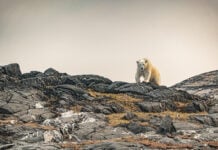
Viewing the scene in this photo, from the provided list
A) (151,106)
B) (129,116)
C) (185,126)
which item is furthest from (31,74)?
(185,126)

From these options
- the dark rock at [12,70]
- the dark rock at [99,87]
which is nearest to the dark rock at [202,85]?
the dark rock at [99,87]

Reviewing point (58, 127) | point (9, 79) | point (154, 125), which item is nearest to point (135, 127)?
point (154, 125)

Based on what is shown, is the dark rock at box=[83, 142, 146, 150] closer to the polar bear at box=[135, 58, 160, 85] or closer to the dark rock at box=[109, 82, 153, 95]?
the dark rock at box=[109, 82, 153, 95]

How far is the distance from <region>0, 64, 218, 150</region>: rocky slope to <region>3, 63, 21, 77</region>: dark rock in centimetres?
13

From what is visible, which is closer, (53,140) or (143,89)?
(53,140)

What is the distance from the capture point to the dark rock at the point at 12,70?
7243cm

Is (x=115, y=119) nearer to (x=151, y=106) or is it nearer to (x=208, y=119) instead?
(x=151, y=106)

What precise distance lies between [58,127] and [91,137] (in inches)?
172

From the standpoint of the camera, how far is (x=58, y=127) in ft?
173

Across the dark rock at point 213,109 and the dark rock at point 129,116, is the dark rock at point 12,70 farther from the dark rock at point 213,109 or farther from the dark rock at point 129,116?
the dark rock at point 213,109

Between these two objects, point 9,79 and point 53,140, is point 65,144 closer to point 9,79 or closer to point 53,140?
point 53,140

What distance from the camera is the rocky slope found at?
153 ft

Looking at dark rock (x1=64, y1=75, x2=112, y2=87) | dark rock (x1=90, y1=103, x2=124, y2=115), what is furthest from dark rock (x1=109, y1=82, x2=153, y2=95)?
dark rock (x1=90, y1=103, x2=124, y2=115)

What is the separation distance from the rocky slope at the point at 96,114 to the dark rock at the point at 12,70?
13 centimetres
